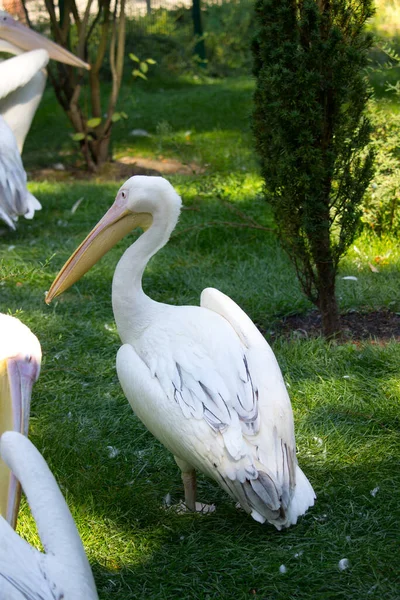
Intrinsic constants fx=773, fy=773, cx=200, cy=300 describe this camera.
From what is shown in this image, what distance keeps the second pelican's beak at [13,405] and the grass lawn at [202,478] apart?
16.1 inches

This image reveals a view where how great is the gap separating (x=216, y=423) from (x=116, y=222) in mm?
976

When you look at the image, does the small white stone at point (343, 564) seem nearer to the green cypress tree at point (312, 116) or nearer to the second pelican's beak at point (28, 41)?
the green cypress tree at point (312, 116)

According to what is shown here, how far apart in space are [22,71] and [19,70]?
0.07ft

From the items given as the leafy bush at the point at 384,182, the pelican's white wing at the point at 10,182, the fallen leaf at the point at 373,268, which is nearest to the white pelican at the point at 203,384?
the fallen leaf at the point at 373,268

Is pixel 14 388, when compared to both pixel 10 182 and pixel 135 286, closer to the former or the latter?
pixel 135 286

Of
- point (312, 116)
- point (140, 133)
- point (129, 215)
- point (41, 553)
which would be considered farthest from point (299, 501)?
point (140, 133)

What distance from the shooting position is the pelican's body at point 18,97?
515 cm

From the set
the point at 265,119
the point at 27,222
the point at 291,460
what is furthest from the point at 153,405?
the point at 27,222

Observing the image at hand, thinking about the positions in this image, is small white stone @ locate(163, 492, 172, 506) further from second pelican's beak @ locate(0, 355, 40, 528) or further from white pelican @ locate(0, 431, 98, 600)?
white pelican @ locate(0, 431, 98, 600)

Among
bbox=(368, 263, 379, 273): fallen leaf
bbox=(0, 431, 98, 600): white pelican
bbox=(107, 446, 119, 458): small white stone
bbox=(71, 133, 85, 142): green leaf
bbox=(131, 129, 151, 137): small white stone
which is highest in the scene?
bbox=(0, 431, 98, 600): white pelican

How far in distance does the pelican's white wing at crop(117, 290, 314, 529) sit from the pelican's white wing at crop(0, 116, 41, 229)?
109 inches

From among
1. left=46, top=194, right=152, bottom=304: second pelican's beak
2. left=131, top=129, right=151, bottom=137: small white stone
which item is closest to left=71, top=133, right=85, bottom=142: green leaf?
left=131, top=129, right=151, bottom=137: small white stone

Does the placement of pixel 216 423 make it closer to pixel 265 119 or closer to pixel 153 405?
pixel 153 405

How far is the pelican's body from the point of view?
5148 millimetres
